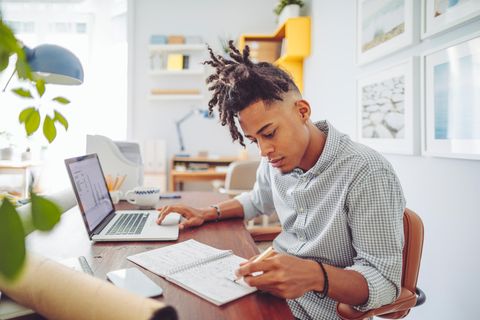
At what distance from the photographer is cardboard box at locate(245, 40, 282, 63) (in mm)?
3709

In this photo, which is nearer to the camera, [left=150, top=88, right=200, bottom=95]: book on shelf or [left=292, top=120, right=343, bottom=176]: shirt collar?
[left=292, top=120, right=343, bottom=176]: shirt collar

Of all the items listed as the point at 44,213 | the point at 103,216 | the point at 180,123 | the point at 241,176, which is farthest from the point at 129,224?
the point at 180,123

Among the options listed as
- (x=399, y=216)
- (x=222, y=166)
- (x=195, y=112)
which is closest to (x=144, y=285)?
(x=399, y=216)

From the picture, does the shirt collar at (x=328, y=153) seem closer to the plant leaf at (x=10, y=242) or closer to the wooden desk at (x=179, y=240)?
the wooden desk at (x=179, y=240)

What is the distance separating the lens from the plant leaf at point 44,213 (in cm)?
26

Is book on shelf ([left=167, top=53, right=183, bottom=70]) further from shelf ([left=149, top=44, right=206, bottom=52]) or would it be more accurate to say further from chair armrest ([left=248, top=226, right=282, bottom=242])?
chair armrest ([left=248, top=226, right=282, bottom=242])

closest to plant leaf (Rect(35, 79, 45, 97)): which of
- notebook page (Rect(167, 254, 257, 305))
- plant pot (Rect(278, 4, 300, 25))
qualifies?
notebook page (Rect(167, 254, 257, 305))

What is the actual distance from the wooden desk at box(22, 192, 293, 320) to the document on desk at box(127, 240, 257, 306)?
0.05ft

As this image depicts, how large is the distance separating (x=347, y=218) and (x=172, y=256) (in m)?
0.46

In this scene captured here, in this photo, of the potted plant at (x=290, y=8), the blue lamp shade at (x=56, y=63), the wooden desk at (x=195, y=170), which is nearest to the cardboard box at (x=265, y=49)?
the potted plant at (x=290, y=8)

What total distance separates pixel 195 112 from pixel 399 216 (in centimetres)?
349

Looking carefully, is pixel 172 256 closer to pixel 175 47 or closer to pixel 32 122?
pixel 32 122

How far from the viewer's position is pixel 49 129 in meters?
0.38

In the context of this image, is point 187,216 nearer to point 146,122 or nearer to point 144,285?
point 144,285
